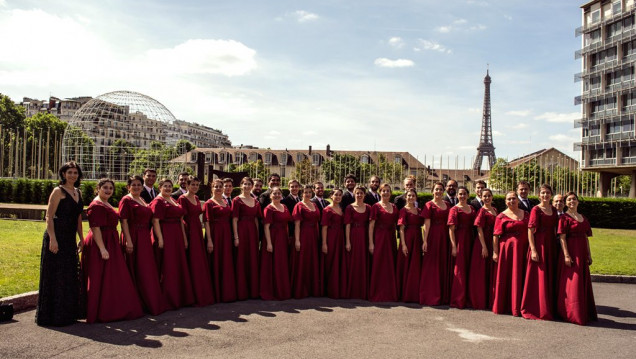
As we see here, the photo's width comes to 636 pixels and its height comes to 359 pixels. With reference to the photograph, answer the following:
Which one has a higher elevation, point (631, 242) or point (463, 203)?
point (463, 203)

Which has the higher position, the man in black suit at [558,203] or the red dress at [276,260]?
the man in black suit at [558,203]

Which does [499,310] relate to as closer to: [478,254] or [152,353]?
[478,254]

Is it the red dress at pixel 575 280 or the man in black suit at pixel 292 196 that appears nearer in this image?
the red dress at pixel 575 280

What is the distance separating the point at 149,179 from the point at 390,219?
4.46m

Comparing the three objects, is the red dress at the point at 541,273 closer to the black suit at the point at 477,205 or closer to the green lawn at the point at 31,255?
the black suit at the point at 477,205

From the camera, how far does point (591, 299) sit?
741 centimetres

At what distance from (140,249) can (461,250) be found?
5.40 meters

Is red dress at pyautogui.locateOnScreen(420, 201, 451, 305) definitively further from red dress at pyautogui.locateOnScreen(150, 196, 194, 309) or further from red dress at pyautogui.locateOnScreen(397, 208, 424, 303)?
red dress at pyautogui.locateOnScreen(150, 196, 194, 309)

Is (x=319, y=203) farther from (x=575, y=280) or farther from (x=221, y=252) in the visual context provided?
(x=575, y=280)

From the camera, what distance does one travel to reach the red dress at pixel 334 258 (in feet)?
28.6

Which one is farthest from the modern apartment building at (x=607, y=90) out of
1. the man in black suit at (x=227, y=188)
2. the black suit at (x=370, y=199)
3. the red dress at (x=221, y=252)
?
the red dress at (x=221, y=252)

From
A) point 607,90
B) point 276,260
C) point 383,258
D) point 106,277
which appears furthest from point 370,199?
point 607,90

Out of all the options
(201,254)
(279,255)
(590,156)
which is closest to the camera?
(201,254)

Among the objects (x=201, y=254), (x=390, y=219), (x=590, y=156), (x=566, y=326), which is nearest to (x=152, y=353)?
(x=201, y=254)
